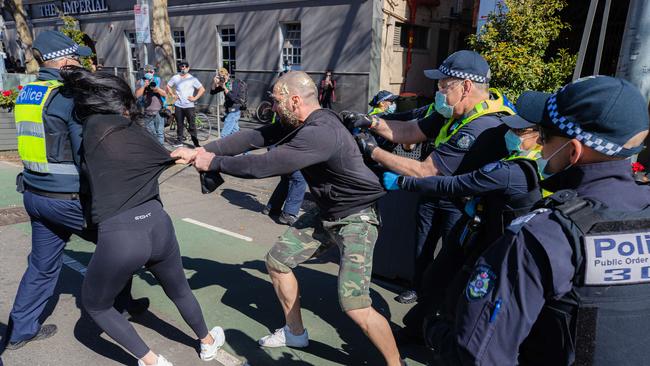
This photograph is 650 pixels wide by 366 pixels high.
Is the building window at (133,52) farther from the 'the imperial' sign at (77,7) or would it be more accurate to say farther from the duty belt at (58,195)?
the duty belt at (58,195)

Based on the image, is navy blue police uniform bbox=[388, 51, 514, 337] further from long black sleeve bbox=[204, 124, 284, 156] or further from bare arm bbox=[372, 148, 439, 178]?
long black sleeve bbox=[204, 124, 284, 156]

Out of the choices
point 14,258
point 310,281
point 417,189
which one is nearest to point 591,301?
point 417,189

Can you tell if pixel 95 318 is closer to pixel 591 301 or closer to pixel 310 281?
pixel 310 281

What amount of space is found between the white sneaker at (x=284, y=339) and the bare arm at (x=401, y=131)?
5.35 ft

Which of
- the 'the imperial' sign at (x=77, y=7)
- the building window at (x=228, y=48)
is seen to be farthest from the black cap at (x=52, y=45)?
the 'the imperial' sign at (x=77, y=7)

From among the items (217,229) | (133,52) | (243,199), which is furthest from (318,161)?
(133,52)

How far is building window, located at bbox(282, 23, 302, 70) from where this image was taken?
15422mm

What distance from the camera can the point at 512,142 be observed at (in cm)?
257

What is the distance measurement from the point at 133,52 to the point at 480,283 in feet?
72.1

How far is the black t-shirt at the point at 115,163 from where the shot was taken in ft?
8.00

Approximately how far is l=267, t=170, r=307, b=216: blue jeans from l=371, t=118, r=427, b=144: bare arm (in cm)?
237

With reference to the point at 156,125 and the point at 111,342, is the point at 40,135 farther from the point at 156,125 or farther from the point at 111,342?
the point at 156,125

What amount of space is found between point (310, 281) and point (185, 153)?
6.77 ft

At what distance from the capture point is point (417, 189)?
2.70m
